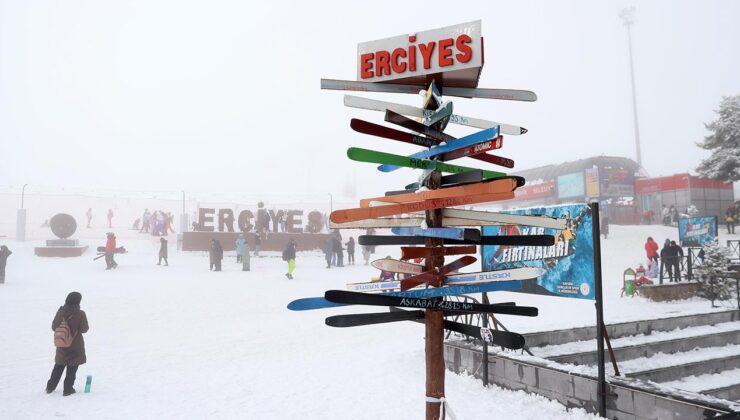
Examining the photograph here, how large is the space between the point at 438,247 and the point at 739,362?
9.12 meters

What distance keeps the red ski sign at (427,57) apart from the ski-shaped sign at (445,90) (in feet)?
0.11

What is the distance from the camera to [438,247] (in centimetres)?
216

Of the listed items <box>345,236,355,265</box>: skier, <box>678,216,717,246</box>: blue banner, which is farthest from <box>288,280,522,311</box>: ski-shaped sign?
<box>345,236,355,265</box>: skier

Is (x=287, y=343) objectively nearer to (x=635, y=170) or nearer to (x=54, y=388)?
(x=54, y=388)

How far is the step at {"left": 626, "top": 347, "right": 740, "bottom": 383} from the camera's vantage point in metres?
6.98

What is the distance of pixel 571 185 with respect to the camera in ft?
151

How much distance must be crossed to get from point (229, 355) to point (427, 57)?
9431mm

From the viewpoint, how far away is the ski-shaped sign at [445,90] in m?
2.34

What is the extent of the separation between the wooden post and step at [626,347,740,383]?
6150 millimetres

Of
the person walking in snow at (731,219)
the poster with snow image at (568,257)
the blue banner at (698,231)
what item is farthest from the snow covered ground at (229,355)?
the person walking in snow at (731,219)

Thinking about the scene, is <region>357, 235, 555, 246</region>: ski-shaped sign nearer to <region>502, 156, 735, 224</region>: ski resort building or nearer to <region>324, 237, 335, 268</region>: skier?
<region>324, 237, 335, 268</region>: skier

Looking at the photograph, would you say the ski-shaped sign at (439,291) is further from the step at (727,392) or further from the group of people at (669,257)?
the group of people at (669,257)

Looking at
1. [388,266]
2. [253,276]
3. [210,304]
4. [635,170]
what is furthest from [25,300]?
[635,170]

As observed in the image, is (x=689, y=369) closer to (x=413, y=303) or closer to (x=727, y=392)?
(x=727, y=392)
